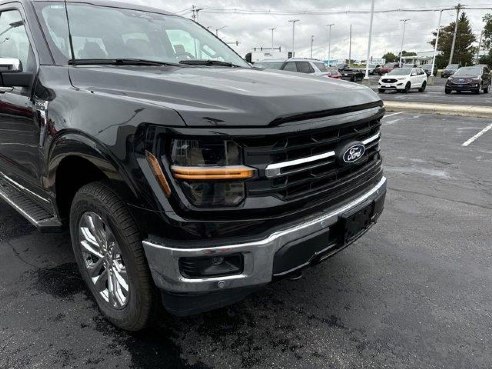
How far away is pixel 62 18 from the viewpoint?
10.0ft

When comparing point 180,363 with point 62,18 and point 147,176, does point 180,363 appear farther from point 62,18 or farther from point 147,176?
point 62,18

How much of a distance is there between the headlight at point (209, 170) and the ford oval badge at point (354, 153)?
692 millimetres

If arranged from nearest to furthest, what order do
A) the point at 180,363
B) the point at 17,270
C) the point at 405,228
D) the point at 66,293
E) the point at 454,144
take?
the point at 180,363 < the point at 66,293 < the point at 17,270 < the point at 405,228 < the point at 454,144

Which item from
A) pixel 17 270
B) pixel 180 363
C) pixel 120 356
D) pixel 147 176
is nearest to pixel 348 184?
pixel 147 176

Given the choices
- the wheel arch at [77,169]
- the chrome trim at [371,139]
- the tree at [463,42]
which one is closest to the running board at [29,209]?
the wheel arch at [77,169]

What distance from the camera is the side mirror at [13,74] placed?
2.68m

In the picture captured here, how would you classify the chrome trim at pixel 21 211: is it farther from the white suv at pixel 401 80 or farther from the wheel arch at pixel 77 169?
the white suv at pixel 401 80

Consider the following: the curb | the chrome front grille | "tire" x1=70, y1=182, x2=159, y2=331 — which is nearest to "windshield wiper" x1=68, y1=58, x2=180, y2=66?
"tire" x1=70, y1=182, x2=159, y2=331

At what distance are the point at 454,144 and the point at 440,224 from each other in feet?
16.5

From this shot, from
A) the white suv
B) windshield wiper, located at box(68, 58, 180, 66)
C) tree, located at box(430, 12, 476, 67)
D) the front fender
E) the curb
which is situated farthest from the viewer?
tree, located at box(430, 12, 476, 67)

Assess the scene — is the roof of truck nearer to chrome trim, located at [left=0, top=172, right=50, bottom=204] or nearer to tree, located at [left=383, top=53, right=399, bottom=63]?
chrome trim, located at [left=0, top=172, right=50, bottom=204]

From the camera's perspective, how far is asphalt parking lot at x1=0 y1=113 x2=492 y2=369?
92.0 inches

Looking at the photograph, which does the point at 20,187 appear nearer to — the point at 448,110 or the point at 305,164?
the point at 305,164

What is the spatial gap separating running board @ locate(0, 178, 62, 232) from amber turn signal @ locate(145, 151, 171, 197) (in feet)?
4.25
